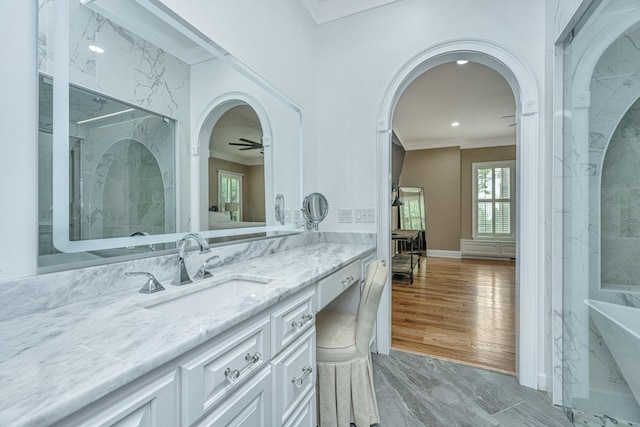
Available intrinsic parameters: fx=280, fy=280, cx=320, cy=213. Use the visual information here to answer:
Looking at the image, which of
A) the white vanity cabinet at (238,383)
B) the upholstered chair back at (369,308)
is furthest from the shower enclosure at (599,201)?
the white vanity cabinet at (238,383)


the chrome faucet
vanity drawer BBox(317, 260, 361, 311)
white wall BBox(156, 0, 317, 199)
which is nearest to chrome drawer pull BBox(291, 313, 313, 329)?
vanity drawer BBox(317, 260, 361, 311)

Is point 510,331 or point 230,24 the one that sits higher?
point 230,24

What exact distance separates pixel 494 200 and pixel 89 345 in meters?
7.62

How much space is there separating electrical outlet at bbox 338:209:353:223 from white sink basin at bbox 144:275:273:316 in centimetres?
126

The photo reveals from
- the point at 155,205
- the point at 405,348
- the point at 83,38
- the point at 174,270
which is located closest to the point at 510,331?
the point at 405,348

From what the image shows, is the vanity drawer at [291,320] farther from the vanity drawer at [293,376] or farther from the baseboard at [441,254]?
the baseboard at [441,254]

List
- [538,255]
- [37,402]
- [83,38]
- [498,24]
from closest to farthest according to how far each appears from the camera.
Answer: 1. [37,402]
2. [83,38]
3. [538,255]
4. [498,24]

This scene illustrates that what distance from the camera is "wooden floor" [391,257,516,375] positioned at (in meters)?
2.26

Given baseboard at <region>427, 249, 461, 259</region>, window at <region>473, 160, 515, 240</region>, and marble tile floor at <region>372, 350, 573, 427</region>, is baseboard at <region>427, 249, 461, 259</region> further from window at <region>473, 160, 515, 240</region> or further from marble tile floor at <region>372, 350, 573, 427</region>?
marble tile floor at <region>372, 350, 573, 427</region>

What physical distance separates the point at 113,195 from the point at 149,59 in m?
0.60

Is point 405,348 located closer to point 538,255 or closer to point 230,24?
point 538,255

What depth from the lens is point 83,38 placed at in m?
0.94

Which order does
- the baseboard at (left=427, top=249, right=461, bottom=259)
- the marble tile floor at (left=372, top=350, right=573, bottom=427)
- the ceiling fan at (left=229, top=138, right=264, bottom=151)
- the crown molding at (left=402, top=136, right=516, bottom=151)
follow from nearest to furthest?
the marble tile floor at (left=372, top=350, right=573, bottom=427)
the ceiling fan at (left=229, top=138, right=264, bottom=151)
the crown molding at (left=402, top=136, right=516, bottom=151)
the baseboard at (left=427, top=249, right=461, bottom=259)

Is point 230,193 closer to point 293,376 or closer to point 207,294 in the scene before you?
point 207,294
